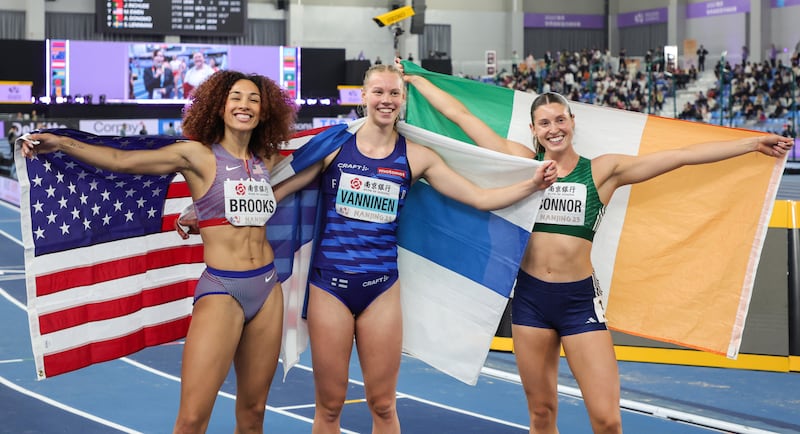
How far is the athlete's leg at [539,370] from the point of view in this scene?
4.85m

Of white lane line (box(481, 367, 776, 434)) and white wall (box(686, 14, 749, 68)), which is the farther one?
white wall (box(686, 14, 749, 68))

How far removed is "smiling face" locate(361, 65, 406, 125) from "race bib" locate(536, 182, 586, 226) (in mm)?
865

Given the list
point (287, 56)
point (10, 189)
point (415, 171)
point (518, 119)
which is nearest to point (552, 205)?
point (415, 171)

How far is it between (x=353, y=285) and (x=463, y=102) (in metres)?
1.71

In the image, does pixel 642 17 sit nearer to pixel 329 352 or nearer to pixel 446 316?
pixel 446 316

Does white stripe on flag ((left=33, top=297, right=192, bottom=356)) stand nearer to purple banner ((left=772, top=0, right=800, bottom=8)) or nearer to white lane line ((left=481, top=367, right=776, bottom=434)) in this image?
white lane line ((left=481, top=367, right=776, bottom=434))

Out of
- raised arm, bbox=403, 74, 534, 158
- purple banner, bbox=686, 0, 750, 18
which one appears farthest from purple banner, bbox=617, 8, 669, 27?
raised arm, bbox=403, 74, 534, 158

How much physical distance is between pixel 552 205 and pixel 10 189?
17900mm

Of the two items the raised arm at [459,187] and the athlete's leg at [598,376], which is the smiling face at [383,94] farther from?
the athlete's leg at [598,376]

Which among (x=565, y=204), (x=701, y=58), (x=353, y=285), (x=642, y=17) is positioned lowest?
(x=353, y=285)

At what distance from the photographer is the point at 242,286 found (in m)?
4.46

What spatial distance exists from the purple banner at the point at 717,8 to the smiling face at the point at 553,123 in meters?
35.2

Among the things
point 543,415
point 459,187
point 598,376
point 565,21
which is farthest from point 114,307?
point 565,21

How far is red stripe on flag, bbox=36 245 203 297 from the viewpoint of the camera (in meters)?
4.84
